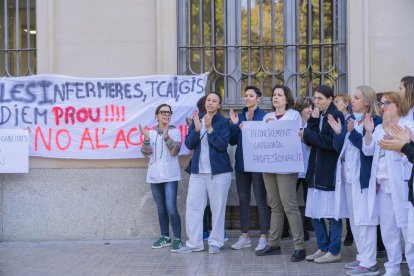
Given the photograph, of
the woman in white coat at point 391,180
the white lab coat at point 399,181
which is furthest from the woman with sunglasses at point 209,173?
the white lab coat at point 399,181

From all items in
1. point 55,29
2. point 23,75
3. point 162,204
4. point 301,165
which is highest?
point 55,29

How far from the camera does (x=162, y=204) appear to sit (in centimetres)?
811

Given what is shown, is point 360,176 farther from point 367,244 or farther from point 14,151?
point 14,151

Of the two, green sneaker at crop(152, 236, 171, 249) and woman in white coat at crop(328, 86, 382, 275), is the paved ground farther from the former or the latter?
woman in white coat at crop(328, 86, 382, 275)

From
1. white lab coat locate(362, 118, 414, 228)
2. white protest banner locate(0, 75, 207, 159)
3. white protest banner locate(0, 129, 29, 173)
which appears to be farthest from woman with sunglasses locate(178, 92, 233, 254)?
white protest banner locate(0, 129, 29, 173)

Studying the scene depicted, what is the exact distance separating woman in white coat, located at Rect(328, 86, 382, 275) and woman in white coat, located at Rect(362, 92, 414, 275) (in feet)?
0.27

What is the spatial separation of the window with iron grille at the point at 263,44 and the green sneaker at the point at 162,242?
2.04m

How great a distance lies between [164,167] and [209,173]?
622 millimetres

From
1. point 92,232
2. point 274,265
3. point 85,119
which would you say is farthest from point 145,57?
point 274,265

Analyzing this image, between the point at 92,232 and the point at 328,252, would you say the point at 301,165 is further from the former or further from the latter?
the point at 92,232

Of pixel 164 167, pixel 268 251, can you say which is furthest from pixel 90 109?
pixel 268 251

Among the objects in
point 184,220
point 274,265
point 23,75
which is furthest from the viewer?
point 23,75

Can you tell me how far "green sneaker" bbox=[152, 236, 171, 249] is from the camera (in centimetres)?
811

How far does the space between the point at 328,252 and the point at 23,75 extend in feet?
16.1
